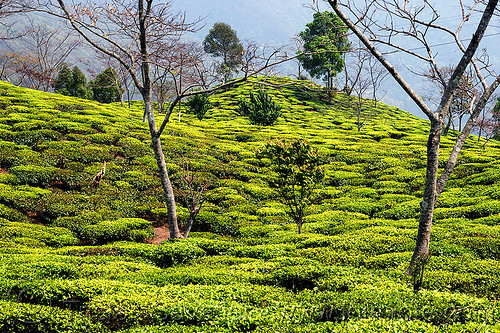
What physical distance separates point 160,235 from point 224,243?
4225 mm

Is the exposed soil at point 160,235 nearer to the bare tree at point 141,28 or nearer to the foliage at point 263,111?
the bare tree at point 141,28

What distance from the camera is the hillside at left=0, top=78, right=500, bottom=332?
5934mm

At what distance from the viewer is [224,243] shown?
11891 millimetres

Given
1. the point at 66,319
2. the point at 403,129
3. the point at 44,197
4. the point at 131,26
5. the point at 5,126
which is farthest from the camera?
the point at 403,129

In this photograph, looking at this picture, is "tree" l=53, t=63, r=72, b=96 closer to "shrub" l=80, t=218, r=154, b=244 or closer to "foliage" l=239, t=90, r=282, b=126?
"foliage" l=239, t=90, r=282, b=126

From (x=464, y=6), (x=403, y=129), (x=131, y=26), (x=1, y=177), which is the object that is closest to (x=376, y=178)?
(x=464, y=6)

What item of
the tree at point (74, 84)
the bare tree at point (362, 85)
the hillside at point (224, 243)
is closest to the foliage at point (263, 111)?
the bare tree at point (362, 85)

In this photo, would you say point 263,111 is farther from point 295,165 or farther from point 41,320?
point 41,320

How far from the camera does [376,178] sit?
73.6 feet

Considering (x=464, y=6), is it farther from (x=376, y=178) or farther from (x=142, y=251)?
(x=376, y=178)

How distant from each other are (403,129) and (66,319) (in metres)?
49.5

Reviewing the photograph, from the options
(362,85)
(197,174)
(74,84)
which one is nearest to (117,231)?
(197,174)

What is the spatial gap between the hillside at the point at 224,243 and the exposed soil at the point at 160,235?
44cm

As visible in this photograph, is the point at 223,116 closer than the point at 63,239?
No
